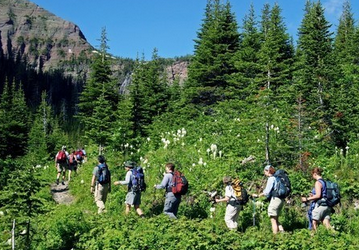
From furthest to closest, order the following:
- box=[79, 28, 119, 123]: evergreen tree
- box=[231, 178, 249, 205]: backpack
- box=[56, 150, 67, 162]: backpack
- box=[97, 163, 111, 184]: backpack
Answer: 1. box=[79, 28, 119, 123]: evergreen tree
2. box=[56, 150, 67, 162]: backpack
3. box=[97, 163, 111, 184]: backpack
4. box=[231, 178, 249, 205]: backpack

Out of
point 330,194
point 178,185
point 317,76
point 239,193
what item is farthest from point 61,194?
point 317,76

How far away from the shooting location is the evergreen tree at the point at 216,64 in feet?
80.2

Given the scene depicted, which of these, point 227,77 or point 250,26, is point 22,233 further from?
point 250,26

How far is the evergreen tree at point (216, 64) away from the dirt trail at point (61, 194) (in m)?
9.83

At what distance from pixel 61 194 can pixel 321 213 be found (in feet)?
35.6

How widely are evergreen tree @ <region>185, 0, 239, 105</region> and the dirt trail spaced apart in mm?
9825

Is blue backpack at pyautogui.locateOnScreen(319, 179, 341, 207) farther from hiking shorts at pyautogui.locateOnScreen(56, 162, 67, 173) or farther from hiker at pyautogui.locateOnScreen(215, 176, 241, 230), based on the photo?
hiking shorts at pyautogui.locateOnScreen(56, 162, 67, 173)

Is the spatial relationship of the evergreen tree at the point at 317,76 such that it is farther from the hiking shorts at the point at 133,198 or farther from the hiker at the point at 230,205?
the hiking shorts at the point at 133,198

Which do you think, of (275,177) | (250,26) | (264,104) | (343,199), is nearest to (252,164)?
(264,104)

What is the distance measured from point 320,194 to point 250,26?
76.0ft

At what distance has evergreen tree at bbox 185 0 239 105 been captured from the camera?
24453 millimetres

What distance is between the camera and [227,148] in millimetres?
13750

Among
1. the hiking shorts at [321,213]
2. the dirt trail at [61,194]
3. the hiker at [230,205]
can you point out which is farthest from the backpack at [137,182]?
the dirt trail at [61,194]

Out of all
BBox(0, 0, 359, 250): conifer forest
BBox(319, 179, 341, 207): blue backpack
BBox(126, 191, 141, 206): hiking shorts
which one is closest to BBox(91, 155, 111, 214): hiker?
BBox(0, 0, 359, 250): conifer forest
